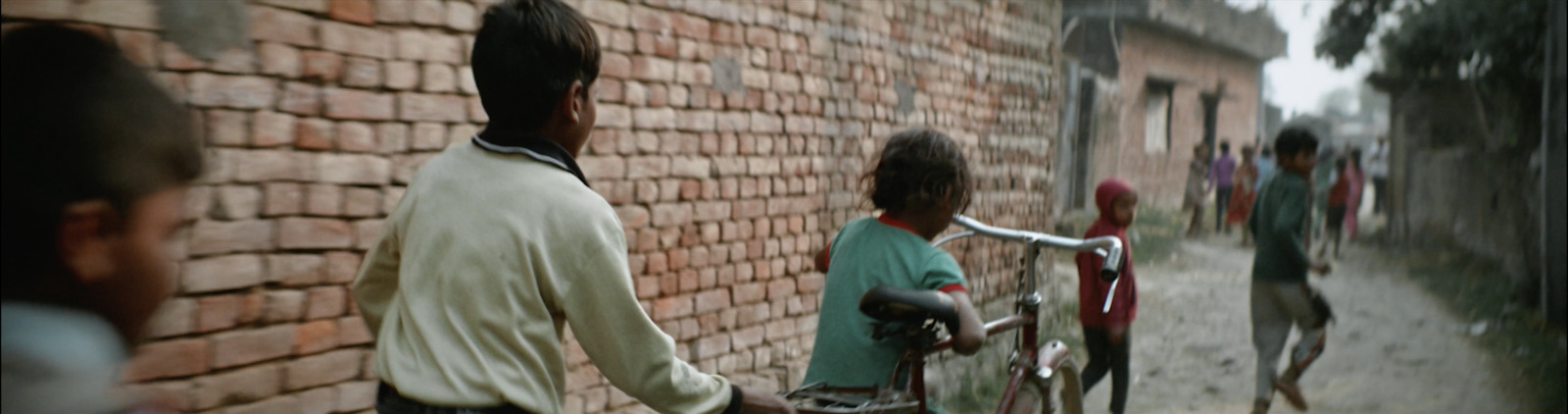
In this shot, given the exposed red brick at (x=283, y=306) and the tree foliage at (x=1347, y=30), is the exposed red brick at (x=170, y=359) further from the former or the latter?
the tree foliage at (x=1347, y=30)

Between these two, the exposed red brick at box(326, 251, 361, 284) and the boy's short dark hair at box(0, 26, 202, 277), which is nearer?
the boy's short dark hair at box(0, 26, 202, 277)

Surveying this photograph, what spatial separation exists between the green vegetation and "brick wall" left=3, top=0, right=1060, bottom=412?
9.48 ft

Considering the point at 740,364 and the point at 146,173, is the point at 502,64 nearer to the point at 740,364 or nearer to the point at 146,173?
the point at 146,173

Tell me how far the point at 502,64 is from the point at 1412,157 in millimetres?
12947

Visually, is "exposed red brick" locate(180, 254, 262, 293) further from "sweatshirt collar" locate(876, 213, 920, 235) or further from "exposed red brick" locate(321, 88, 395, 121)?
"sweatshirt collar" locate(876, 213, 920, 235)

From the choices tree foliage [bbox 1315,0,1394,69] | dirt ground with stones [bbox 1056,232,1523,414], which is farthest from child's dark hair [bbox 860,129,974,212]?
tree foliage [bbox 1315,0,1394,69]

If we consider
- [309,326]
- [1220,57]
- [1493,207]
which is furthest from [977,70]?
[1493,207]

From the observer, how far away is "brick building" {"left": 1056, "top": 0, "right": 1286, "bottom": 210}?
7387mm

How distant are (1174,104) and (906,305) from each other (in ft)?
21.3

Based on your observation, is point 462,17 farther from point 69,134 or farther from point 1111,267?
point 69,134

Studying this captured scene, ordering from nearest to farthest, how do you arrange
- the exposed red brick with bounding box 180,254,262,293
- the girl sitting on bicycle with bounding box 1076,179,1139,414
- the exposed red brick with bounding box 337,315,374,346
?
the exposed red brick with bounding box 180,254,262,293 < the exposed red brick with bounding box 337,315,374,346 < the girl sitting on bicycle with bounding box 1076,179,1139,414

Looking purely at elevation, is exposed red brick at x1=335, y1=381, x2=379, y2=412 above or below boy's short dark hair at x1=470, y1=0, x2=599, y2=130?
below

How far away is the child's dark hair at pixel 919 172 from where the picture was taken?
8.17 ft

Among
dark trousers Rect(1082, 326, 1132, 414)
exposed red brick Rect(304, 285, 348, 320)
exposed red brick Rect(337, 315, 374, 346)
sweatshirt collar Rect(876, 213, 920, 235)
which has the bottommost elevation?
dark trousers Rect(1082, 326, 1132, 414)
